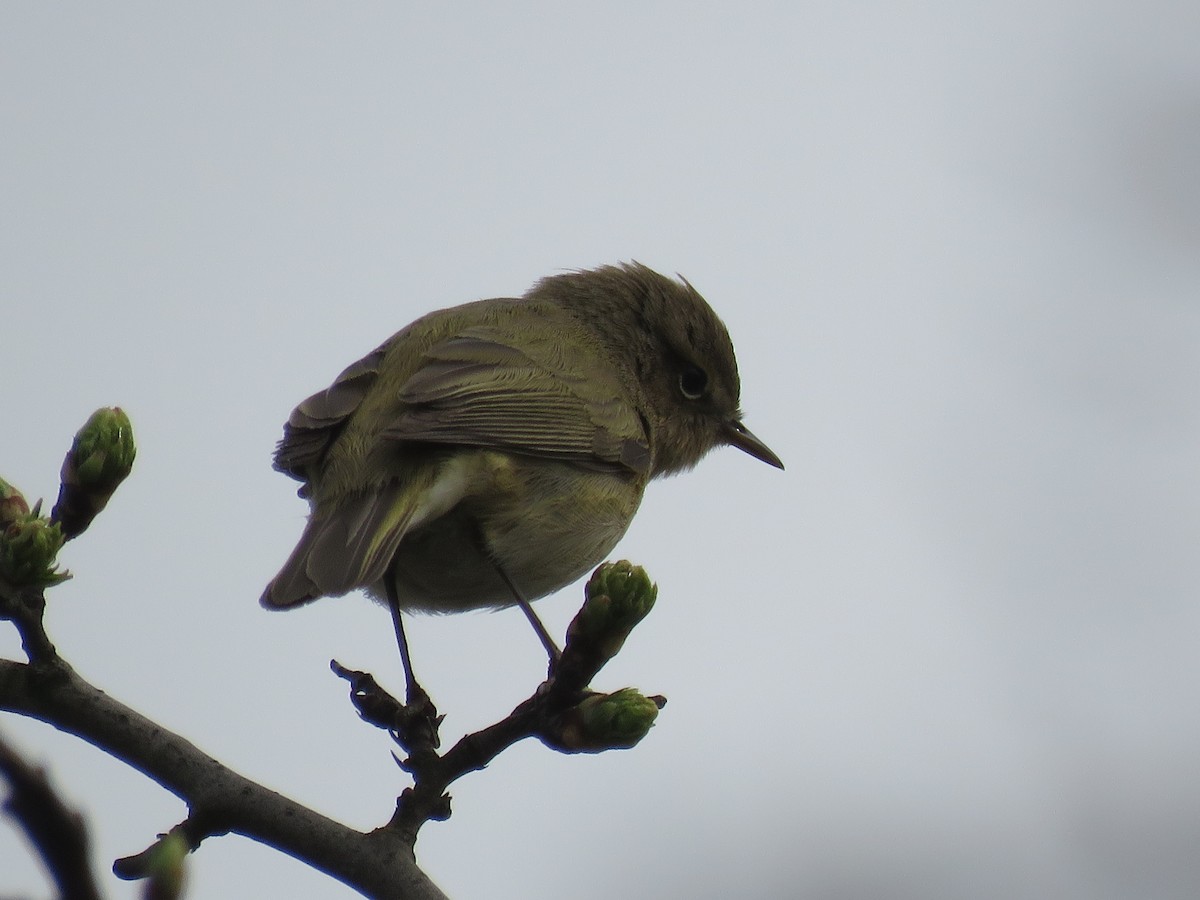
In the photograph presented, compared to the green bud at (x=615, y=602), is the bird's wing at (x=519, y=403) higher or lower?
higher

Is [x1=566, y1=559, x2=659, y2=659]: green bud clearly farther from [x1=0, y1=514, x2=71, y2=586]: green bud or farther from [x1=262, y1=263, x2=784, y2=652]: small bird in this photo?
[x1=0, y1=514, x2=71, y2=586]: green bud

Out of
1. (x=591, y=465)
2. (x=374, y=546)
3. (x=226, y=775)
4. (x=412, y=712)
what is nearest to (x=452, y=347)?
(x=591, y=465)

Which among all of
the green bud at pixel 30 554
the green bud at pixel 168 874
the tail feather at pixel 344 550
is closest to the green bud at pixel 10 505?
the green bud at pixel 30 554

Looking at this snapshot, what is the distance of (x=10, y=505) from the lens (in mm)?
2598

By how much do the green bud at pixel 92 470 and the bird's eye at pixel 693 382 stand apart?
3495mm

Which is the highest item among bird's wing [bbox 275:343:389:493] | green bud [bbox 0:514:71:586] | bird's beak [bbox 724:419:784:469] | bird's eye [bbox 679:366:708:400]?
bird's eye [bbox 679:366:708:400]

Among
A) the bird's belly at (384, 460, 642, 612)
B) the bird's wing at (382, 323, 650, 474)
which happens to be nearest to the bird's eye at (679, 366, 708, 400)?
the bird's wing at (382, 323, 650, 474)

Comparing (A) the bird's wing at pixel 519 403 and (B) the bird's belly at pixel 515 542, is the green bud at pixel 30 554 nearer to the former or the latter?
(A) the bird's wing at pixel 519 403

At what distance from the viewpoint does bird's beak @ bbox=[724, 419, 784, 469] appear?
6062mm

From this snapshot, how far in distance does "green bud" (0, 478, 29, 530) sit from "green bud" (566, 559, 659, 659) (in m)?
1.07

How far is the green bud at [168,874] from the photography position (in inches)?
45.6

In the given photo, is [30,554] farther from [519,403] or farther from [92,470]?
[519,403]

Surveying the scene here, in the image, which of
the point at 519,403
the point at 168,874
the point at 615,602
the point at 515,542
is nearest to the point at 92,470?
the point at 615,602

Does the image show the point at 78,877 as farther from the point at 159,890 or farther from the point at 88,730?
the point at 88,730
